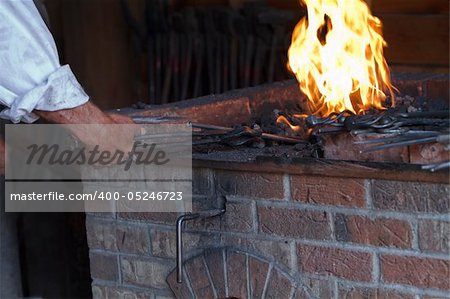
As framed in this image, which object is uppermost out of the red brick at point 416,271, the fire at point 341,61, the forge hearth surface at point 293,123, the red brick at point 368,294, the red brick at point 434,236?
the fire at point 341,61

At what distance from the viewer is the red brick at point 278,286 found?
2652mm

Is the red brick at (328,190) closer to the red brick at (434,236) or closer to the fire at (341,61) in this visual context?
the red brick at (434,236)

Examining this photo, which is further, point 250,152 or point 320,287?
point 250,152

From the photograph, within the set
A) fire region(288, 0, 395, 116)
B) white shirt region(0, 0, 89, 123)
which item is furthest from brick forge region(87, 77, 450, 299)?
fire region(288, 0, 395, 116)

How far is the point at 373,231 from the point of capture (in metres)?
2.51

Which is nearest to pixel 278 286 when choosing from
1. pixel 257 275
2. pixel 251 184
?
pixel 257 275

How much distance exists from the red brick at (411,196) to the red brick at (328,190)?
46mm

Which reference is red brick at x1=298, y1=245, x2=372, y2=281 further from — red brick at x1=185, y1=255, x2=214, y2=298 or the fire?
the fire

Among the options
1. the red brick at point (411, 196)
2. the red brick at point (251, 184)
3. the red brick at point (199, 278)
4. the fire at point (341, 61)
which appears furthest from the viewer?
the fire at point (341, 61)

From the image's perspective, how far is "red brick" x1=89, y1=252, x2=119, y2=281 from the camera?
303cm

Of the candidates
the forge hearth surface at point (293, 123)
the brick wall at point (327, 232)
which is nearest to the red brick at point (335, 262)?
the brick wall at point (327, 232)

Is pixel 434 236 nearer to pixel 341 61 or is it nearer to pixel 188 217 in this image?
pixel 188 217

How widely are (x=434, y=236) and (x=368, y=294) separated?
249 millimetres

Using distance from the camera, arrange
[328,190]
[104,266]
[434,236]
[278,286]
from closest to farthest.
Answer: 1. [434,236]
2. [328,190]
3. [278,286]
4. [104,266]
